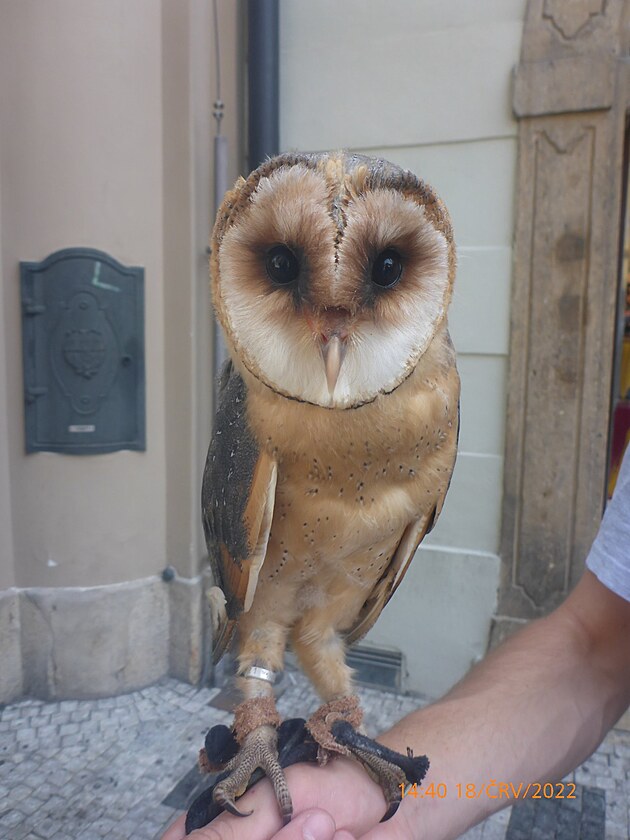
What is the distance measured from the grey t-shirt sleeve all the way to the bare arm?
10cm

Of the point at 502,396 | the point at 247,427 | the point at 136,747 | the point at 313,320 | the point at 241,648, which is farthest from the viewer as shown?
the point at 502,396

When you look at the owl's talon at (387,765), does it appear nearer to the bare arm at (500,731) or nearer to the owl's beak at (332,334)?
the bare arm at (500,731)

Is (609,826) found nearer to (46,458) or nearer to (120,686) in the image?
(120,686)

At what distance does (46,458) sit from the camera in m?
2.46

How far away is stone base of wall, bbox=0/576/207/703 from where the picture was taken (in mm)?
2482

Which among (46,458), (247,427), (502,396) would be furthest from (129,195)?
(247,427)

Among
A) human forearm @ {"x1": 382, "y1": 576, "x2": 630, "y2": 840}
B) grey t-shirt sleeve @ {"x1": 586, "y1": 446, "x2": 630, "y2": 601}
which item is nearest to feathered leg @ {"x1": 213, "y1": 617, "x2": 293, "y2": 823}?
human forearm @ {"x1": 382, "y1": 576, "x2": 630, "y2": 840}

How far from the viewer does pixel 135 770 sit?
2.14 meters

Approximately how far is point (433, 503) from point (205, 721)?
6.26 ft

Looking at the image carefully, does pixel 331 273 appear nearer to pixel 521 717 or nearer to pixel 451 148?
pixel 521 717

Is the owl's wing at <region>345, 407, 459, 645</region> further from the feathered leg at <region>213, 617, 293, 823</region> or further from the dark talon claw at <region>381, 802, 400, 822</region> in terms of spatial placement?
the dark talon claw at <region>381, 802, 400, 822</region>

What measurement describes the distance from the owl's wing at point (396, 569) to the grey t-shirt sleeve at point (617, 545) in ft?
1.11

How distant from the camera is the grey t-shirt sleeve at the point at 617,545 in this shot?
1075mm

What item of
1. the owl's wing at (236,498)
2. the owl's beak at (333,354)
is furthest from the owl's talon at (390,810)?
the owl's beak at (333,354)
